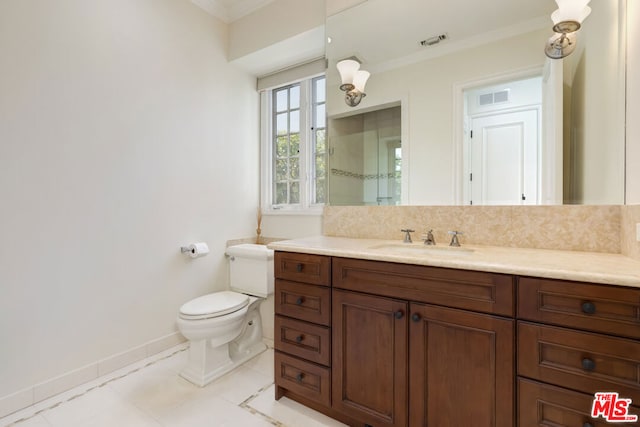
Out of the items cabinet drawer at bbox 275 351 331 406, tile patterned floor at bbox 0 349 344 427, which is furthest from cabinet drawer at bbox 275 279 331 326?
tile patterned floor at bbox 0 349 344 427

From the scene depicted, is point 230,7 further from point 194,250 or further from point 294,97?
point 194,250

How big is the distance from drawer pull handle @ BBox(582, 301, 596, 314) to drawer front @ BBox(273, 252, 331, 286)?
3.09ft

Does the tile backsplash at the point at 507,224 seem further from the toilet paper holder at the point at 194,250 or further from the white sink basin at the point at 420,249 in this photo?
the toilet paper holder at the point at 194,250

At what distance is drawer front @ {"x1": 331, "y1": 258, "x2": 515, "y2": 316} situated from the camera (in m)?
1.04

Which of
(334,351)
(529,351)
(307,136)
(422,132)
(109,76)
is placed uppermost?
(109,76)

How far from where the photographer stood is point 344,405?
1.40 m

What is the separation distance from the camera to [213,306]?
1893mm

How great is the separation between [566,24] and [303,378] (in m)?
2.18

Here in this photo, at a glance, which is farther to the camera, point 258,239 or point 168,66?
point 258,239

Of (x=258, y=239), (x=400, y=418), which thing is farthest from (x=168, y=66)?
(x=400, y=418)

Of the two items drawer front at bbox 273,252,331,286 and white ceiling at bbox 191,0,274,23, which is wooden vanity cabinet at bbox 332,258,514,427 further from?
white ceiling at bbox 191,0,274,23

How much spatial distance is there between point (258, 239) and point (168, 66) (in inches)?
63.0

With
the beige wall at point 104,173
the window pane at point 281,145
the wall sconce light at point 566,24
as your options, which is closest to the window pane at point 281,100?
the window pane at point 281,145

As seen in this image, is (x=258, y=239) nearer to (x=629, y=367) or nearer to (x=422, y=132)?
(x=422, y=132)
